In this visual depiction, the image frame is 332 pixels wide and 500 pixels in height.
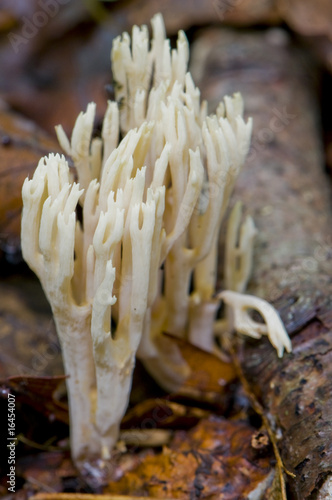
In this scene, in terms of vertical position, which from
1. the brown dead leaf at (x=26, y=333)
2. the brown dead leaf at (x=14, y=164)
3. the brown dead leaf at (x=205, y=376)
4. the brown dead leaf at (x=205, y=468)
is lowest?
the brown dead leaf at (x=205, y=376)

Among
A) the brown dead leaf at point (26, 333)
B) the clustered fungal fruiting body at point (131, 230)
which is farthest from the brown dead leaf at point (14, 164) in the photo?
the clustered fungal fruiting body at point (131, 230)

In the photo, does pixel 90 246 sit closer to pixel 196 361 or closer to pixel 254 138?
pixel 196 361

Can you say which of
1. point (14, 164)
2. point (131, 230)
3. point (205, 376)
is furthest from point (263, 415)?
point (14, 164)

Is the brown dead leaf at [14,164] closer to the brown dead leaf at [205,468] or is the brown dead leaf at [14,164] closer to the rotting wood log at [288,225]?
the rotting wood log at [288,225]

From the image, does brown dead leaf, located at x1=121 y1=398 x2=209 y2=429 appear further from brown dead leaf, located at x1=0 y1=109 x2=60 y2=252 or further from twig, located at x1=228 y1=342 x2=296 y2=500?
brown dead leaf, located at x1=0 y1=109 x2=60 y2=252

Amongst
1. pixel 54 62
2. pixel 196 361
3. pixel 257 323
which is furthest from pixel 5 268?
pixel 54 62
